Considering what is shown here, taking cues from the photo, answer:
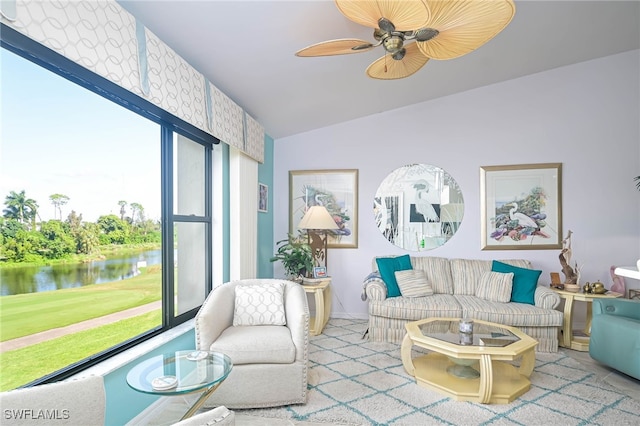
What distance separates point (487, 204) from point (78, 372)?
4.40 m

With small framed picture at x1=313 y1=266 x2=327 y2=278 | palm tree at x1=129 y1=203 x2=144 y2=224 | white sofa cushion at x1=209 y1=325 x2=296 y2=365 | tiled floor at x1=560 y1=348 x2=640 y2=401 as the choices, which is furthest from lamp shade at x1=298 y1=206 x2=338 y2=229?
tiled floor at x1=560 y1=348 x2=640 y2=401

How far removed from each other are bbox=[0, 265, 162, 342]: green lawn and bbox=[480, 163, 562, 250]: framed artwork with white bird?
12.7ft

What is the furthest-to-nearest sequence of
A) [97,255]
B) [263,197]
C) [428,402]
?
[263,197] < [428,402] < [97,255]

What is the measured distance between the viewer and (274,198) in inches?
193

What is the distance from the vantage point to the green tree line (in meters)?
1.56

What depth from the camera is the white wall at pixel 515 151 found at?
13.3ft

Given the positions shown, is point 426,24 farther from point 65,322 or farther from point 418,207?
point 418,207

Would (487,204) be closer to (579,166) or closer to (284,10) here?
(579,166)

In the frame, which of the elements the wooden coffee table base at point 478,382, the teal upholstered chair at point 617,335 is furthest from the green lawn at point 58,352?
the teal upholstered chair at point 617,335

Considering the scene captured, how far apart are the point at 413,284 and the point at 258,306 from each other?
1.89 m

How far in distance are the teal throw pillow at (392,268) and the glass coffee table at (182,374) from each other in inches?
91.8

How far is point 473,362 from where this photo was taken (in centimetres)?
275

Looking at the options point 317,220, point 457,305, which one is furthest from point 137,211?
point 457,305

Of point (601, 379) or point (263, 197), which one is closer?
point (601, 379)
